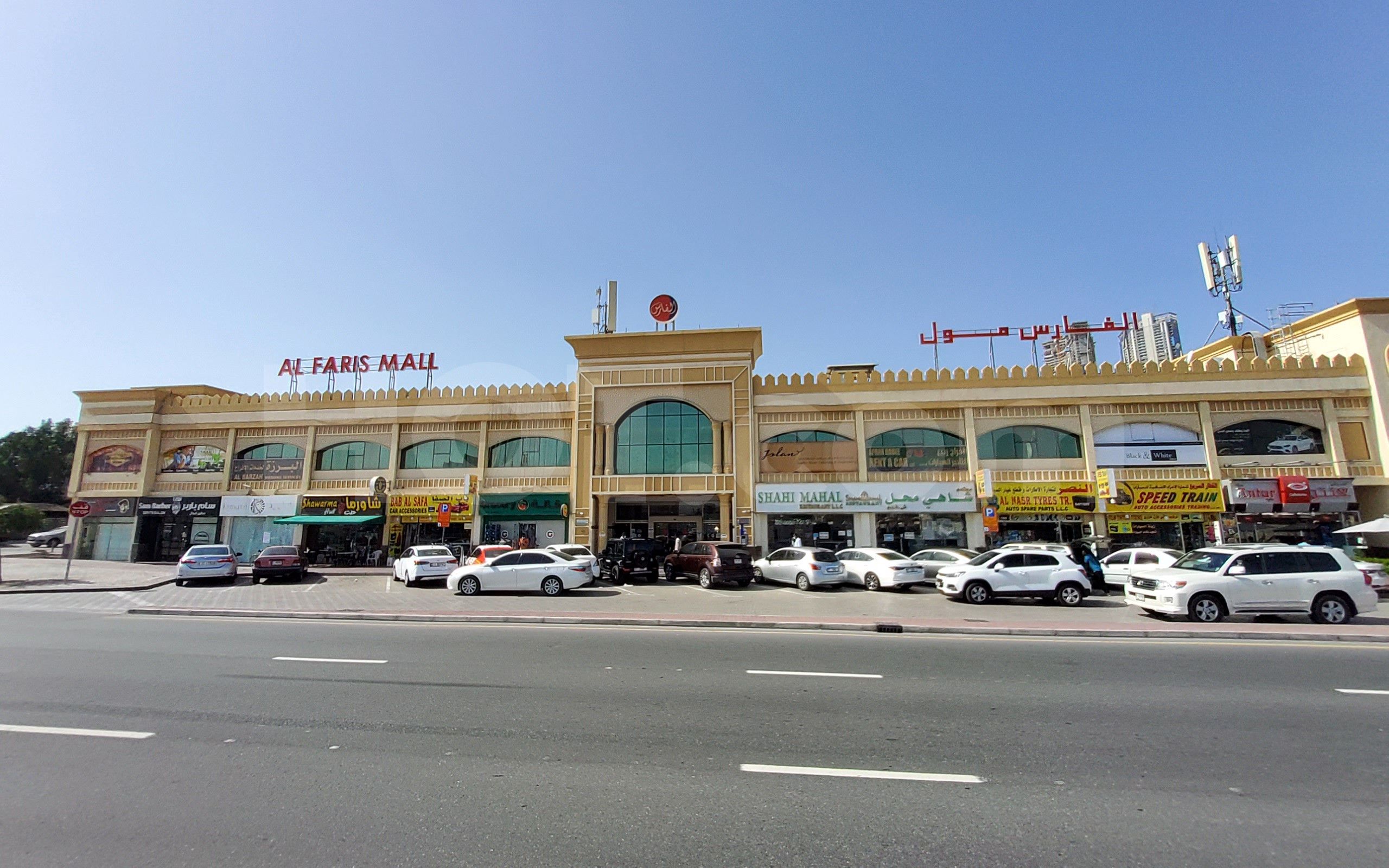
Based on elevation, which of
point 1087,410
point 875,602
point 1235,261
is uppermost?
point 1235,261

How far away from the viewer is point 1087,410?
27.5 meters

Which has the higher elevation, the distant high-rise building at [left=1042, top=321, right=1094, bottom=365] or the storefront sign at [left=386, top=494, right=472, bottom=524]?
the distant high-rise building at [left=1042, top=321, right=1094, bottom=365]

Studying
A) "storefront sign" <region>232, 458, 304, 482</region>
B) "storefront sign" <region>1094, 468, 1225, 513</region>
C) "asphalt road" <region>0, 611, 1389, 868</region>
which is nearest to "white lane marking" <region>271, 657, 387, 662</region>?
"asphalt road" <region>0, 611, 1389, 868</region>

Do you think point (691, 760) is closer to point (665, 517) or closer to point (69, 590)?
point (665, 517)

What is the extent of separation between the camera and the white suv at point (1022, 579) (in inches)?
662

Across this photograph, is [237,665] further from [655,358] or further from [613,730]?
[655,358]

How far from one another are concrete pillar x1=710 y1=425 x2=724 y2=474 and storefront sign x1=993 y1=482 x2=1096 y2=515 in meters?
11.9

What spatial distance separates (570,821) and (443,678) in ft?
15.2

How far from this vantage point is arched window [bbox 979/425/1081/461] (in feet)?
90.1

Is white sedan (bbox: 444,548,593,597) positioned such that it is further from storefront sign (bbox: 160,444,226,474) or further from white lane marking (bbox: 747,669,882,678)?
storefront sign (bbox: 160,444,226,474)

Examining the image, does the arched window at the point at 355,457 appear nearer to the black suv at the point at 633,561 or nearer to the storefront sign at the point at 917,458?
the black suv at the point at 633,561

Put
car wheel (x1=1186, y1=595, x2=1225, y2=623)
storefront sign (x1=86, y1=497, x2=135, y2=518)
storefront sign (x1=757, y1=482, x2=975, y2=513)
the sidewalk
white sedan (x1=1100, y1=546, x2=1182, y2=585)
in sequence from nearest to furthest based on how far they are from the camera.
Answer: the sidewalk, car wheel (x1=1186, y1=595, x2=1225, y2=623), white sedan (x1=1100, y1=546, x2=1182, y2=585), storefront sign (x1=757, y1=482, x2=975, y2=513), storefront sign (x1=86, y1=497, x2=135, y2=518)

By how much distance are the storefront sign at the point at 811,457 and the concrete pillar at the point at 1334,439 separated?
19.2 m

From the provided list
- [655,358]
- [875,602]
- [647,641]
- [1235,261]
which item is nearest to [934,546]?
[875,602]
